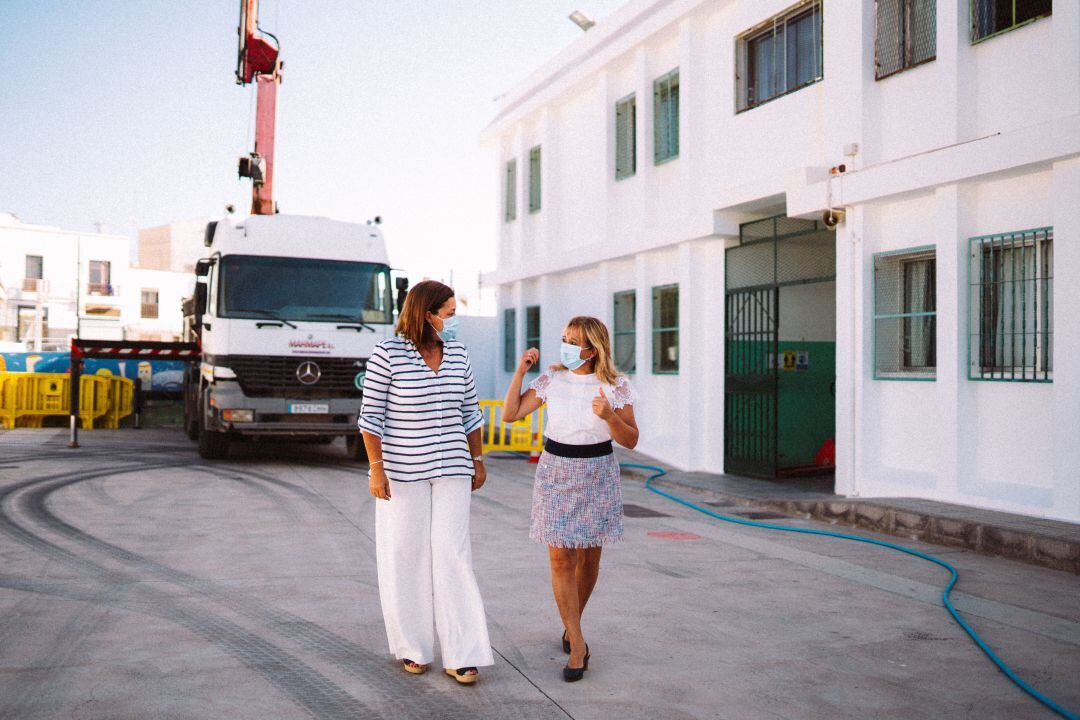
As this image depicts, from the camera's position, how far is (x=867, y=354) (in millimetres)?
10852

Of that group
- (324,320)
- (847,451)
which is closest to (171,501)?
(324,320)

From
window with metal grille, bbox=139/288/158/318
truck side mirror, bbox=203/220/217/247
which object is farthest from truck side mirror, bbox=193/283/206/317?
window with metal grille, bbox=139/288/158/318

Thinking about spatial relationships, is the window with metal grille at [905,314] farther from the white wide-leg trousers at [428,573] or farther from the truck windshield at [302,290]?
the white wide-leg trousers at [428,573]

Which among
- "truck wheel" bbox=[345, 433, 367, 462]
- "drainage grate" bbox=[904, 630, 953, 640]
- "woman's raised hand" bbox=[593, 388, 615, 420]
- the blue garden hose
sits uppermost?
"woman's raised hand" bbox=[593, 388, 615, 420]

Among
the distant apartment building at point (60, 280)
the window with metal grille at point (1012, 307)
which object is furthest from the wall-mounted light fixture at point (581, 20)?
the distant apartment building at point (60, 280)

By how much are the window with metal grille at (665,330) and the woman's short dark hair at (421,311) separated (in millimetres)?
10654

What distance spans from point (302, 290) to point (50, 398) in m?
11.0

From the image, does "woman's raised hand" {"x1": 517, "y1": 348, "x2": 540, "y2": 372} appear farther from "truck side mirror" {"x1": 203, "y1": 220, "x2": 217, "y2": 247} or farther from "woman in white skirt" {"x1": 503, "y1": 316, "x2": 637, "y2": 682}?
"truck side mirror" {"x1": 203, "y1": 220, "x2": 217, "y2": 247}

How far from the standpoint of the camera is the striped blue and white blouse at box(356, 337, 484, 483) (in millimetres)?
4605

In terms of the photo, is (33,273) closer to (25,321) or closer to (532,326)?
(25,321)

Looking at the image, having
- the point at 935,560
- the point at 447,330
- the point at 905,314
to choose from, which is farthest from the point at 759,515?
the point at 447,330

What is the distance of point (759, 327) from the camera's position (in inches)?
522

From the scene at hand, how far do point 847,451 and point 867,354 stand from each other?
3.67 ft

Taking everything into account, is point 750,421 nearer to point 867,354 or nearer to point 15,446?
point 867,354
